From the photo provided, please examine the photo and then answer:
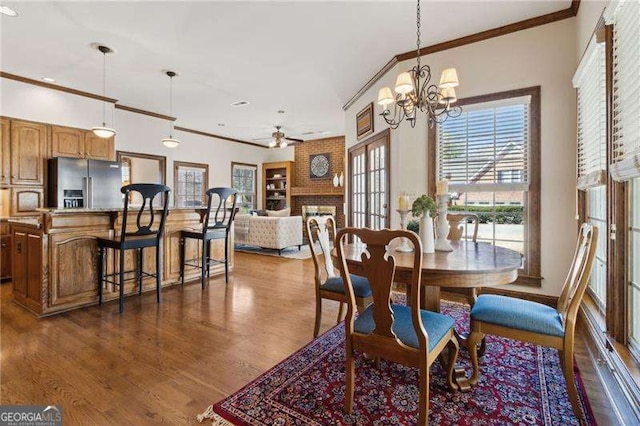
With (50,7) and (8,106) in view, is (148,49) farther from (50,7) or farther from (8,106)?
(8,106)

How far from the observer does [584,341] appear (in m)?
2.37

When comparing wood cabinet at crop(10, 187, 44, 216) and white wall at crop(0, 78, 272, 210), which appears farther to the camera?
white wall at crop(0, 78, 272, 210)

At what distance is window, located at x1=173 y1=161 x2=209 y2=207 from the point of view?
24.4ft

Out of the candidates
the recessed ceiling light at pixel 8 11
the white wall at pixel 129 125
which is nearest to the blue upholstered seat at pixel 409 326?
the recessed ceiling light at pixel 8 11

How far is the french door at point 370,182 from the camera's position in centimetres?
433

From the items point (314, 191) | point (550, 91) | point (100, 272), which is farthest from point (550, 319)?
point (314, 191)

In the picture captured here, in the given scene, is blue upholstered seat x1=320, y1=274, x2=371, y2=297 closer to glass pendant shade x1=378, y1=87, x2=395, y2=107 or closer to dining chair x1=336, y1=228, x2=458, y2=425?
dining chair x1=336, y1=228, x2=458, y2=425

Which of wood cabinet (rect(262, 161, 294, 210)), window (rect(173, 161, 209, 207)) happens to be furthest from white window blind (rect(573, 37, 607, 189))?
wood cabinet (rect(262, 161, 294, 210))

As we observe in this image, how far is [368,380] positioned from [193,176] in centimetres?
722

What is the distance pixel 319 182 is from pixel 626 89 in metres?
7.64

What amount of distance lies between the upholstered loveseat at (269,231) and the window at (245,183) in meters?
2.57

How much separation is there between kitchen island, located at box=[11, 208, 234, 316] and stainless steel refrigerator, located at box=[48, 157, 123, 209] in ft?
4.74

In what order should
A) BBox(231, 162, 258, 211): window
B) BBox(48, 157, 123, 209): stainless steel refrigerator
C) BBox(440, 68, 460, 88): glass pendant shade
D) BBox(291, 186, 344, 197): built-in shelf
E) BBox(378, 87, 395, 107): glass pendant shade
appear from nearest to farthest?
BBox(440, 68, 460, 88): glass pendant shade
BBox(378, 87, 395, 107): glass pendant shade
BBox(48, 157, 123, 209): stainless steel refrigerator
BBox(291, 186, 344, 197): built-in shelf
BBox(231, 162, 258, 211): window

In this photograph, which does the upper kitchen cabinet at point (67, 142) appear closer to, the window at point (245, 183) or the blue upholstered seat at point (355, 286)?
the window at point (245, 183)
